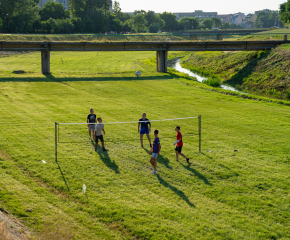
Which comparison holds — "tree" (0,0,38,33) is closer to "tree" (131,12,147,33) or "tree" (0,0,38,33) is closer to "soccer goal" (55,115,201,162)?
"tree" (131,12,147,33)

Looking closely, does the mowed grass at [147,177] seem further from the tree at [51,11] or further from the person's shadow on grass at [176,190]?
the tree at [51,11]

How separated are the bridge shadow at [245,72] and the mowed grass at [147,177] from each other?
697 inches

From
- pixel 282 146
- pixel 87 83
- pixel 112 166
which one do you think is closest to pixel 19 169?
pixel 112 166

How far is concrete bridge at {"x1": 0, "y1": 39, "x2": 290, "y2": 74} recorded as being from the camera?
39938 millimetres

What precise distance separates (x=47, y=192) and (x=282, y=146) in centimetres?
1099

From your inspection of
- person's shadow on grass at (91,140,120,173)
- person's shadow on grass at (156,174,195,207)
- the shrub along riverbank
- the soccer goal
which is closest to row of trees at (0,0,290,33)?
the shrub along riverbank

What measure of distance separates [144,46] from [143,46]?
140mm

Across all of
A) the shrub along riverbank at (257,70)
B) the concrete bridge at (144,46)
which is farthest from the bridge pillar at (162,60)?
the shrub along riverbank at (257,70)

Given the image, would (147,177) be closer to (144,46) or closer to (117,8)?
(144,46)

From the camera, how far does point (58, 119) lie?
1975 cm

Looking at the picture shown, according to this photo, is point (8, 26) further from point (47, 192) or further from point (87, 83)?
point (47, 192)

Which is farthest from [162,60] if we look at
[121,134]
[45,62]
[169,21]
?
[169,21]

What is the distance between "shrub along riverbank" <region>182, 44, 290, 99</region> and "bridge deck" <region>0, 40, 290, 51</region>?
1.93m

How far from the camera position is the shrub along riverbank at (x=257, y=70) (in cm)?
3484
